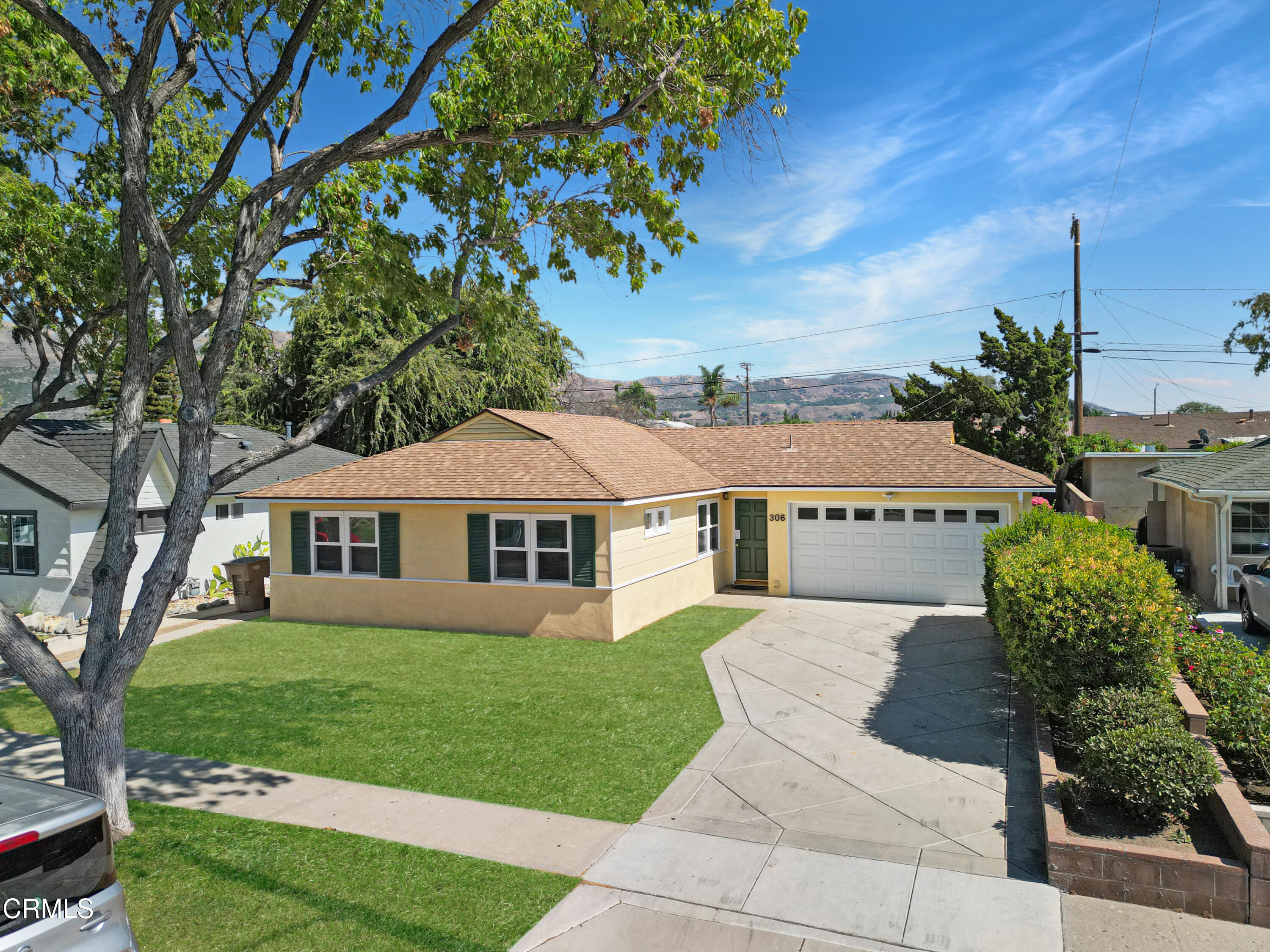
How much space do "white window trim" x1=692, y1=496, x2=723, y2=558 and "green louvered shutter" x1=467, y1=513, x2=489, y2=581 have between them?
4883 mm

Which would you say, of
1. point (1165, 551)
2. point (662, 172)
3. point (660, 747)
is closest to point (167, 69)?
point (662, 172)

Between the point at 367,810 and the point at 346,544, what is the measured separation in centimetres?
1001

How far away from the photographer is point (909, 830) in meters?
6.32

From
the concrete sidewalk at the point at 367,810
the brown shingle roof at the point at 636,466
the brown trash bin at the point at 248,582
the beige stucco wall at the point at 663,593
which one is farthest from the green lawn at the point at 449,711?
the brown trash bin at the point at 248,582

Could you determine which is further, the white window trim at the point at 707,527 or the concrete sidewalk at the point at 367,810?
the white window trim at the point at 707,527

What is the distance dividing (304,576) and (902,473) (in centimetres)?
1332

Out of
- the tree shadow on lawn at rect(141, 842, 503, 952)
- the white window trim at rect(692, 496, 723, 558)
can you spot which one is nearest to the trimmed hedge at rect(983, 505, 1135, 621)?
the white window trim at rect(692, 496, 723, 558)

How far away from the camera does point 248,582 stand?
17719mm

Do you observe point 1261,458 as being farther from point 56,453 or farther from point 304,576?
point 56,453

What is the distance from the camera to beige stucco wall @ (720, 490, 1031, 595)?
52.9ft

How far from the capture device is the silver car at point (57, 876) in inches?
120

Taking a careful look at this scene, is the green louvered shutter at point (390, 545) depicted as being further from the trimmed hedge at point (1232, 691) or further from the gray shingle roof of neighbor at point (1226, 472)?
the gray shingle roof of neighbor at point (1226, 472)

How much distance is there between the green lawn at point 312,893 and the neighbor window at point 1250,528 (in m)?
15.6

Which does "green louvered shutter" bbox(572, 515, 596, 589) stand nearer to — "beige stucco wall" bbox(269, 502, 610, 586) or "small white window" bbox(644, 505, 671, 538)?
"beige stucco wall" bbox(269, 502, 610, 586)
